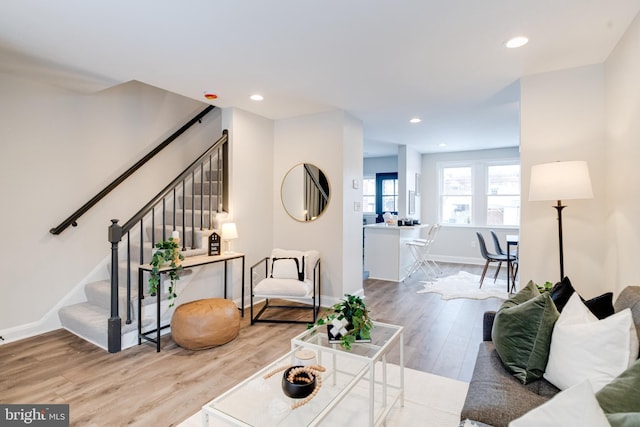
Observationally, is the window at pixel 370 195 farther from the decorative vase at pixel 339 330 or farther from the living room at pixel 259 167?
the decorative vase at pixel 339 330

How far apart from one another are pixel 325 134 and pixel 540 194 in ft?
8.31

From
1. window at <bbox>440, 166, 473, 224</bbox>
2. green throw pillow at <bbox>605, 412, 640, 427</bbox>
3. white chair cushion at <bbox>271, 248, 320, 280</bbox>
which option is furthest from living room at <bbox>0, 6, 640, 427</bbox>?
window at <bbox>440, 166, 473, 224</bbox>

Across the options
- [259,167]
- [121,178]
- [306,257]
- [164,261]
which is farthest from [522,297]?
[121,178]

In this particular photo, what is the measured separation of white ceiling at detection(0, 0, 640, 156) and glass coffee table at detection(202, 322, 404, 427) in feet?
6.66

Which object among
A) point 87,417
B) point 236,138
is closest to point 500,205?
point 236,138

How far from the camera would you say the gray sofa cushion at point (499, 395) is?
4.31ft

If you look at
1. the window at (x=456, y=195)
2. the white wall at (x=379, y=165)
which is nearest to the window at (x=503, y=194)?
the window at (x=456, y=195)

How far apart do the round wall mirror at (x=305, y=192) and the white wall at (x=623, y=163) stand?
9.18 ft

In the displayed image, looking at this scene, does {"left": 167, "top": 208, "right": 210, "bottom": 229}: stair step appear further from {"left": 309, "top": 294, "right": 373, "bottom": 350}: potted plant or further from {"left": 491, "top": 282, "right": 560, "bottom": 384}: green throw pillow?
{"left": 491, "top": 282, "right": 560, "bottom": 384}: green throw pillow

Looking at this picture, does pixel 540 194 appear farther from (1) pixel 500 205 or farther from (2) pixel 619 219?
(1) pixel 500 205

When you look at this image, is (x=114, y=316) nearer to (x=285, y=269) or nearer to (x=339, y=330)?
(x=285, y=269)

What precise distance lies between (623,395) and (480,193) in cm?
689

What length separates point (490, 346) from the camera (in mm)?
1944

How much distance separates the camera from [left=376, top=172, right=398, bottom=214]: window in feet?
29.1
